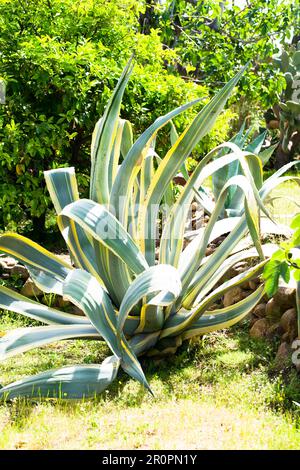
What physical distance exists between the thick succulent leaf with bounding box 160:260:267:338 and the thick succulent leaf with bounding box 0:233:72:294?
607mm

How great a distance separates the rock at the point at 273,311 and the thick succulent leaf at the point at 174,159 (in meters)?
0.71

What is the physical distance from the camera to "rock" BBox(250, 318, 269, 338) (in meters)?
3.91

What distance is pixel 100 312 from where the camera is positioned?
3318 millimetres

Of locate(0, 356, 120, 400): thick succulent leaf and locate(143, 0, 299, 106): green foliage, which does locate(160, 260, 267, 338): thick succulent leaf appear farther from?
locate(143, 0, 299, 106): green foliage

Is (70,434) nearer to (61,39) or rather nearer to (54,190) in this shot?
(54,190)

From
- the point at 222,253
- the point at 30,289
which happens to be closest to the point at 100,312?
the point at 222,253

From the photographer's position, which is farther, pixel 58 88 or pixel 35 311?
pixel 58 88

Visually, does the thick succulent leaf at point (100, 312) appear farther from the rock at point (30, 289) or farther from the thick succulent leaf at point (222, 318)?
the rock at point (30, 289)

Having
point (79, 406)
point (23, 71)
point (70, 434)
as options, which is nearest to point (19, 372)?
point (79, 406)

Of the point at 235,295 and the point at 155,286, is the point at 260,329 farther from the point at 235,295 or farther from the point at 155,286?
the point at 155,286

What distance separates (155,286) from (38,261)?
962 millimetres

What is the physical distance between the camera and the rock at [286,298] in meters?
3.73

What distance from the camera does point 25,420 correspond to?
2.96 m

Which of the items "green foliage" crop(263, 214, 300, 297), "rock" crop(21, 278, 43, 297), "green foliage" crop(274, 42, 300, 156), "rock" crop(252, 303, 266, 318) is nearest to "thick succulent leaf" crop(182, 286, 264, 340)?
"rock" crop(252, 303, 266, 318)
